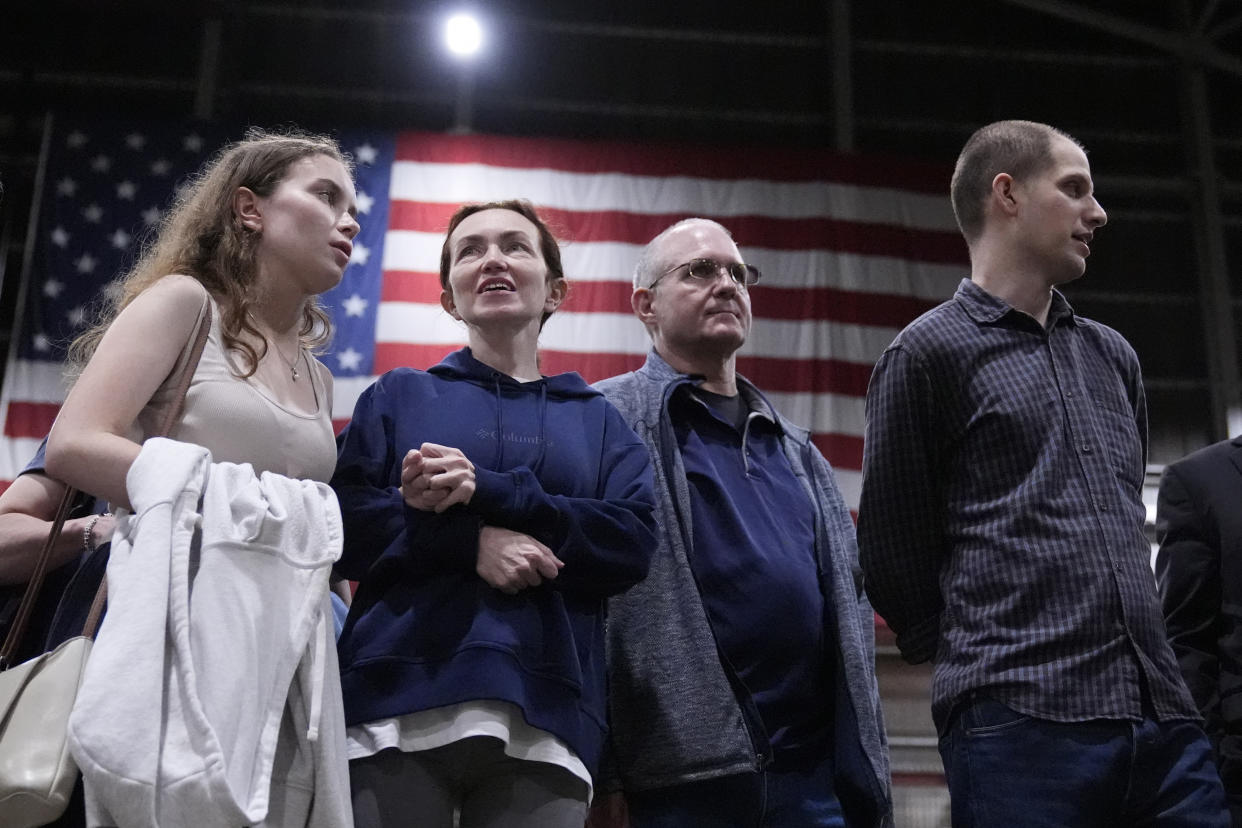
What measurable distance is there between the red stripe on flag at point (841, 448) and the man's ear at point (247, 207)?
519 cm

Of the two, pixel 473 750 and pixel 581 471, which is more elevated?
pixel 581 471

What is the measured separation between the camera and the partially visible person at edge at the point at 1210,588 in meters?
2.33

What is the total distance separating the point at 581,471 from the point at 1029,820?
831 millimetres

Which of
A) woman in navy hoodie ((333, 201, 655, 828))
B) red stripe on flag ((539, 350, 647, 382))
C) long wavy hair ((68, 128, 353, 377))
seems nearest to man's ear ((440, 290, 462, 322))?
woman in navy hoodie ((333, 201, 655, 828))

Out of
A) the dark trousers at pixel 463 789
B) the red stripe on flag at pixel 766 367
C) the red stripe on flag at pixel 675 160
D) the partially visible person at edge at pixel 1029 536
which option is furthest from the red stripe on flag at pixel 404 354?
the dark trousers at pixel 463 789

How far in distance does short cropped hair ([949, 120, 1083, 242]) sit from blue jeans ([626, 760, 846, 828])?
1046 mm

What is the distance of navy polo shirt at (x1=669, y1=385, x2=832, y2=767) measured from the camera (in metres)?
2.17

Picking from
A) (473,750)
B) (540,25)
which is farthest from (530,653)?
(540,25)

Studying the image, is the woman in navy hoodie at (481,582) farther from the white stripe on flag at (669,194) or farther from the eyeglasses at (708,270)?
the white stripe on flag at (669,194)

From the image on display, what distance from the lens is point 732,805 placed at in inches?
80.7

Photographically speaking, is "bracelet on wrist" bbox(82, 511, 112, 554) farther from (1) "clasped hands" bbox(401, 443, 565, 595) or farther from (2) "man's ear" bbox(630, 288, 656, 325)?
(2) "man's ear" bbox(630, 288, 656, 325)

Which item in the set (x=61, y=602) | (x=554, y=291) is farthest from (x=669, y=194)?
(x=61, y=602)

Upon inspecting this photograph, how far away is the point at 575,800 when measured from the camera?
1.73m

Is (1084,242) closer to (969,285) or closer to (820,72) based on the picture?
(969,285)
